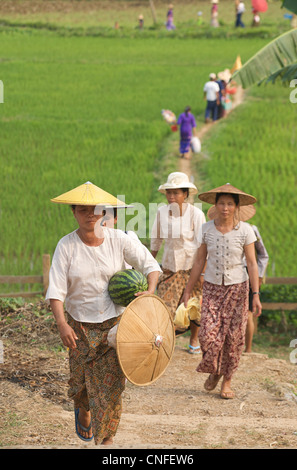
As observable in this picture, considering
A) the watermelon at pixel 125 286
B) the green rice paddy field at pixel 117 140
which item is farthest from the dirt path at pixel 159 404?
the green rice paddy field at pixel 117 140

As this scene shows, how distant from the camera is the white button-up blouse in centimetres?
511

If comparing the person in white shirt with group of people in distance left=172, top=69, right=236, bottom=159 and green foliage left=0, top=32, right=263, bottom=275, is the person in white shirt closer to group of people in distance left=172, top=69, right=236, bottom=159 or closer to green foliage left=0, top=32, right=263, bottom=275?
group of people in distance left=172, top=69, right=236, bottom=159

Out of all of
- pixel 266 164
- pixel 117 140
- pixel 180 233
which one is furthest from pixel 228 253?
pixel 117 140

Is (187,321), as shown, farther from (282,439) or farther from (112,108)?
(112,108)

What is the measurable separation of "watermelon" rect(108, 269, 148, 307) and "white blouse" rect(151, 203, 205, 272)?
2.06 meters

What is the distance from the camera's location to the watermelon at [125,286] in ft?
12.6

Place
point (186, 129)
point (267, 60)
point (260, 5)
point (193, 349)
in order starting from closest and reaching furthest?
point (193, 349), point (267, 60), point (186, 129), point (260, 5)

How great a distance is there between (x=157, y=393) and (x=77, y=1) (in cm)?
3294

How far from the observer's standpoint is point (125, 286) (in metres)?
3.82

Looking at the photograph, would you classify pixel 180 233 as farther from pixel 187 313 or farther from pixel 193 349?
pixel 193 349

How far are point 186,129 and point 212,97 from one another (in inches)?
139

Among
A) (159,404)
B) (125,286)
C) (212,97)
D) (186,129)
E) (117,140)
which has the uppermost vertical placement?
(212,97)

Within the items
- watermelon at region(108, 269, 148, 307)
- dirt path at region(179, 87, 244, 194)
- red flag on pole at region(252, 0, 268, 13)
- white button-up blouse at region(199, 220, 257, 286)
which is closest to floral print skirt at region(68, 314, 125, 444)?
watermelon at region(108, 269, 148, 307)
